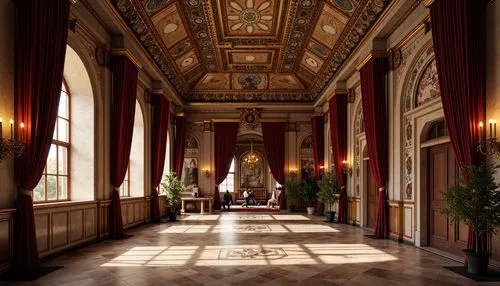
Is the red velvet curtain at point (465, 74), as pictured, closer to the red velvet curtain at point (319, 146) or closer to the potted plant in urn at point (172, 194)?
the potted plant in urn at point (172, 194)

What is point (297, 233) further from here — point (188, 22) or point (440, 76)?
point (188, 22)

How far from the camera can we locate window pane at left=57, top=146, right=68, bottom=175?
8.37 metres

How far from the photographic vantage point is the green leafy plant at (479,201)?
531 centimetres

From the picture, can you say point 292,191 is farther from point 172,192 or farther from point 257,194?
point 257,194

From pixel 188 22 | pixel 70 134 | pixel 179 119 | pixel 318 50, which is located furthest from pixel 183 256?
pixel 179 119

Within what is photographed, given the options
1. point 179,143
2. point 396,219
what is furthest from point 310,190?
point 396,219

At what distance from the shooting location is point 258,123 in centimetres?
1958

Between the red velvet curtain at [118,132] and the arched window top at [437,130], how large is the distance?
24.2 ft

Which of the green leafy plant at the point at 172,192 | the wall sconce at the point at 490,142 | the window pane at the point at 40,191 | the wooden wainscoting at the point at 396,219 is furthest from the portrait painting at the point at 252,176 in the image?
the wall sconce at the point at 490,142

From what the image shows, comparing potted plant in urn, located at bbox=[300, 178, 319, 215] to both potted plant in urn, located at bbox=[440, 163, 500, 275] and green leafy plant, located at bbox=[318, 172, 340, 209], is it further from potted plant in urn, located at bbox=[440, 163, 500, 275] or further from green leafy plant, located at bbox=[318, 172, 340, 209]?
potted plant in urn, located at bbox=[440, 163, 500, 275]

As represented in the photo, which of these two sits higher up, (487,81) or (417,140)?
(487,81)

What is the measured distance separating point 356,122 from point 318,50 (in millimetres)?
3000

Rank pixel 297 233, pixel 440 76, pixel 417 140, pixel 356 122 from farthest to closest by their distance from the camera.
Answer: pixel 356 122 < pixel 297 233 < pixel 417 140 < pixel 440 76

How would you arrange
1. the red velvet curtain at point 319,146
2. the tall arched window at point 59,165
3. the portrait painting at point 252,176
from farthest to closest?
1. the portrait painting at point 252,176
2. the red velvet curtain at point 319,146
3. the tall arched window at point 59,165
